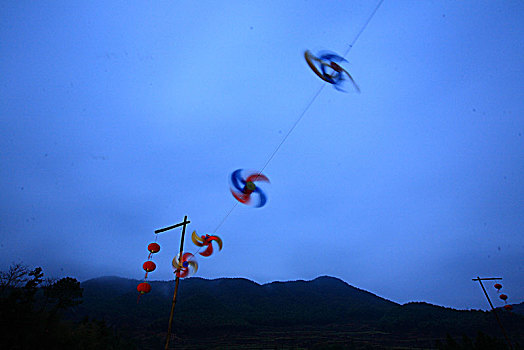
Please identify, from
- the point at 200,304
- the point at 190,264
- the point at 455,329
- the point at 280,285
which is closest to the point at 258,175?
the point at 190,264

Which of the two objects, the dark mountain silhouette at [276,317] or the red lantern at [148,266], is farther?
the dark mountain silhouette at [276,317]

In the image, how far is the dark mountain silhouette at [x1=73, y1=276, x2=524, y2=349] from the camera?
117ft

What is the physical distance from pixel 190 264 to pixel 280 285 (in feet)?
267

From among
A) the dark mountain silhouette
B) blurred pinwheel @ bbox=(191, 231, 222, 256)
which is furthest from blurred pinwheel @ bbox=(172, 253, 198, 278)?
the dark mountain silhouette

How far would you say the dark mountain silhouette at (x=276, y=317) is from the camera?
35.6m

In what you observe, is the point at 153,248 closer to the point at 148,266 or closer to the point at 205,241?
the point at 148,266

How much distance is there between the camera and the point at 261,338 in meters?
37.9

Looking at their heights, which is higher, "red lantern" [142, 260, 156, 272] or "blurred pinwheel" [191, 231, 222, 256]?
"blurred pinwheel" [191, 231, 222, 256]

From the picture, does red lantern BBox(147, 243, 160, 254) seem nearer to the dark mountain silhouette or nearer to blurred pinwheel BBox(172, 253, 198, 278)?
blurred pinwheel BBox(172, 253, 198, 278)

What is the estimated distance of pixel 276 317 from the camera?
5397 centimetres

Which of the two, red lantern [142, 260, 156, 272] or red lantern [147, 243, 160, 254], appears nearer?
red lantern [142, 260, 156, 272]

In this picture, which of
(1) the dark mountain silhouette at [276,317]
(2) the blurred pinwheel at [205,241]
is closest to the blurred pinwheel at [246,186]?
(2) the blurred pinwheel at [205,241]

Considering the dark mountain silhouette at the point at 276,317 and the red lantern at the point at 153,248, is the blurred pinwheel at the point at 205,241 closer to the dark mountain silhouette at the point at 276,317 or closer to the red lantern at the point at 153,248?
the red lantern at the point at 153,248

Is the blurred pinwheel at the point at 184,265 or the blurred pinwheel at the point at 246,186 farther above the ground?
the blurred pinwheel at the point at 246,186
